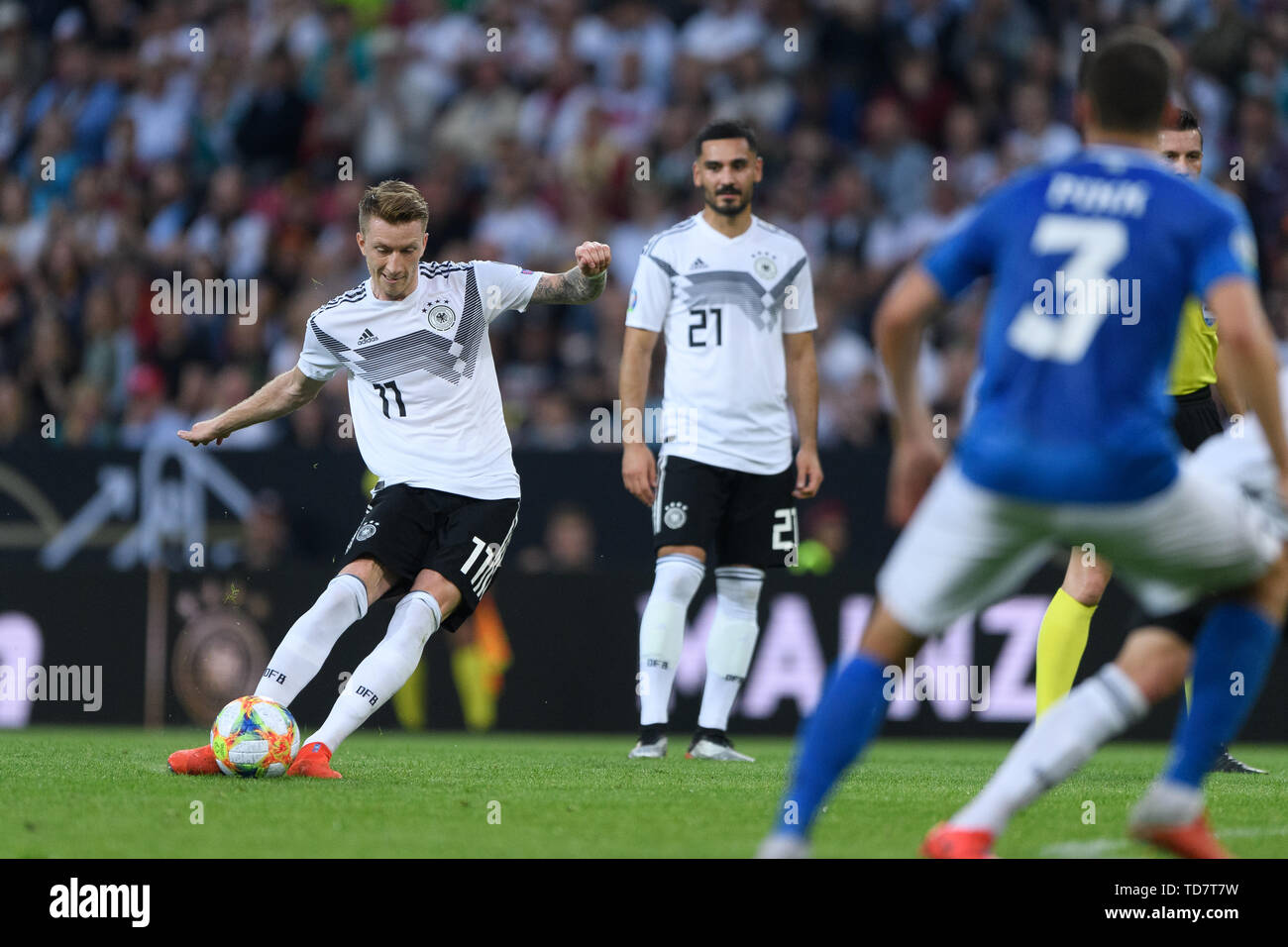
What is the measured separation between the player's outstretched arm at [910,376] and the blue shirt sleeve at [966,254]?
0.03 meters

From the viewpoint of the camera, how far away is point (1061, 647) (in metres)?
7.09

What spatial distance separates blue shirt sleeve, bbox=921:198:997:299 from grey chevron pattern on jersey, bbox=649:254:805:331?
3.97 meters

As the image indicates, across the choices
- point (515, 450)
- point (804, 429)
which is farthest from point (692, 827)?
point (515, 450)

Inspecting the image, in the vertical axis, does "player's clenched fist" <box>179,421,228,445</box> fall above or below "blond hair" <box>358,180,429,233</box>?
below

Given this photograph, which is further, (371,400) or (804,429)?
(804,429)

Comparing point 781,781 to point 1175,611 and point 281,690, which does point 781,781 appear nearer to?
point 281,690

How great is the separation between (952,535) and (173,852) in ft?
6.80

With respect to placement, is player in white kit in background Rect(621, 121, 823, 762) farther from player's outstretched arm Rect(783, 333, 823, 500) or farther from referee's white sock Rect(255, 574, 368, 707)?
referee's white sock Rect(255, 574, 368, 707)

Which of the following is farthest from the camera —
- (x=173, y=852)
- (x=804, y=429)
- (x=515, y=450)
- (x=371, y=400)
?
(x=515, y=450)

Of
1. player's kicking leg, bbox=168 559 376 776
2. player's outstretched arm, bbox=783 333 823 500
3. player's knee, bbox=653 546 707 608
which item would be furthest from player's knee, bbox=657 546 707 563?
player's kicking leg, bbox=168 559 376 776

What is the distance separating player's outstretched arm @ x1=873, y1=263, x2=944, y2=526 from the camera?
4.07 m

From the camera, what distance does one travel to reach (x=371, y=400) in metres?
7.00

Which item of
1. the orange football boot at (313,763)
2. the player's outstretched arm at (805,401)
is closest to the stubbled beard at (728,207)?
the player's outstretched arm at (805,401)

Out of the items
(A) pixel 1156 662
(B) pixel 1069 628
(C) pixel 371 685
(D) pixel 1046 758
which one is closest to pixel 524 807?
(C) pixel 371 685
